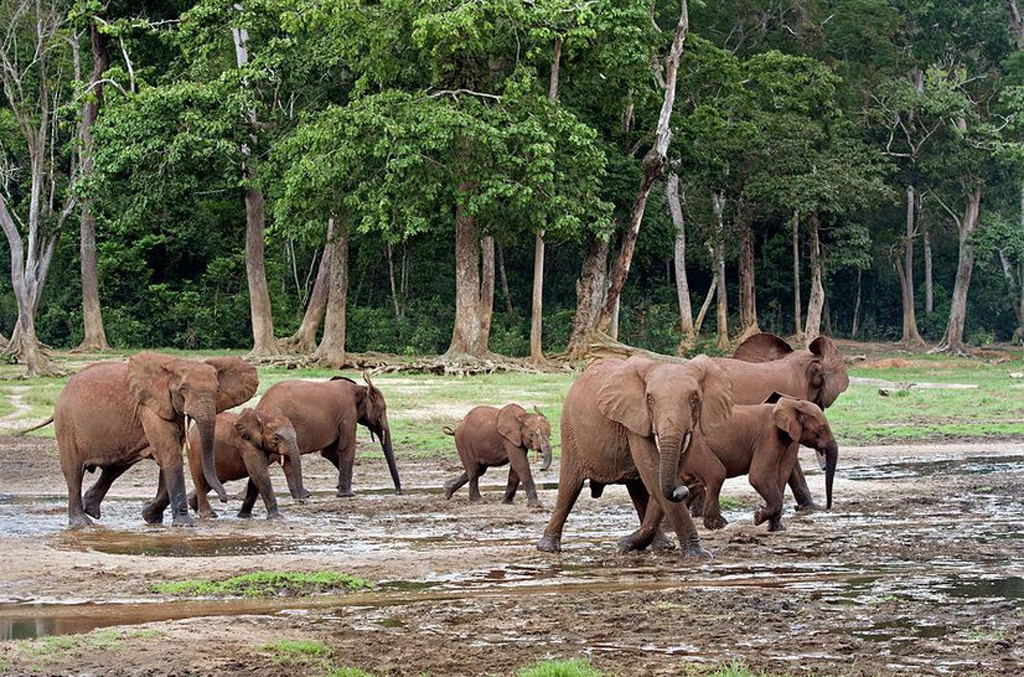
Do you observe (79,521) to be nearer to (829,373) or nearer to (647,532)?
(647,532)

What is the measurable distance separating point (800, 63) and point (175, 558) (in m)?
42.7

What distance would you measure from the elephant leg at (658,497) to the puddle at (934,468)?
8.48m

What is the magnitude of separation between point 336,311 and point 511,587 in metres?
30.2

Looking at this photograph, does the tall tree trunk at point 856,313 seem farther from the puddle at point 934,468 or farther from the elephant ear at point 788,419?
the elephant ear at point 788,419

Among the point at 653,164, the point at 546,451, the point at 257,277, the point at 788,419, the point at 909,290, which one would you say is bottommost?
the point at 546,451

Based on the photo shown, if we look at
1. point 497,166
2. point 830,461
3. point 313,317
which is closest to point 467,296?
point 497,166

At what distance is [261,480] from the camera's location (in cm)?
1791

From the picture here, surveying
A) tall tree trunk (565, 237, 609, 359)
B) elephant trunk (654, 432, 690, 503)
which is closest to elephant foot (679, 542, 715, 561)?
elephant trunk (654, 432, 690, 503)

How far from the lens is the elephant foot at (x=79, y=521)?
55.5 ft

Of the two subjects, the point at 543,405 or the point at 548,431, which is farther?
the point at 543,405

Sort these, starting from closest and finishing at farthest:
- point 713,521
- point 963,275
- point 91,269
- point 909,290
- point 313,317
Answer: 1. point 713,521
2. point 313,317
3. point 91,269
4. point 963,275
5. point 909,290

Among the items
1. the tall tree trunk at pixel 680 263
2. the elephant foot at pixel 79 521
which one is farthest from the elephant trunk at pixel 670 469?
the tall tree trunk at pixel 680 263

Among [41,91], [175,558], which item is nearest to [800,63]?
[41,91]

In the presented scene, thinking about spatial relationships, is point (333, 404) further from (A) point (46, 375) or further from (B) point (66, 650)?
(A) point (46, 375)
